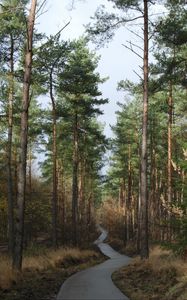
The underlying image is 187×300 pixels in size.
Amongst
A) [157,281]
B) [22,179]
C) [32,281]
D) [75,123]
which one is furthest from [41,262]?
[75,123]

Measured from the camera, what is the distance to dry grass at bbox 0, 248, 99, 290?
14240 millimetres

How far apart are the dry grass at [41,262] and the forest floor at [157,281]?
3.45 meters

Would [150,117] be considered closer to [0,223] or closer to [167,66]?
[0,223]

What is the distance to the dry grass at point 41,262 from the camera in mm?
14240

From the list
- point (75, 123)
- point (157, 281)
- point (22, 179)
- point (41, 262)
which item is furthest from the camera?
point (75, 123)

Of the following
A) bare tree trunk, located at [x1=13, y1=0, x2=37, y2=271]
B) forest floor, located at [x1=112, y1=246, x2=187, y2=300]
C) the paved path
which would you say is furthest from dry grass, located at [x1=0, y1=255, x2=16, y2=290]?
forest floor, located at [x1=112, y1=246, x2=187, y2=300]

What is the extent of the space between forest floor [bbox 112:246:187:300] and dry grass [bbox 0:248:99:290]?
3453 mm

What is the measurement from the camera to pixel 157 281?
1466 cm

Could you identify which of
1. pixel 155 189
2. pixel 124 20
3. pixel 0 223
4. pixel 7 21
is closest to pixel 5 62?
pixel 7 21

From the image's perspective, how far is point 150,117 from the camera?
45.3 meters

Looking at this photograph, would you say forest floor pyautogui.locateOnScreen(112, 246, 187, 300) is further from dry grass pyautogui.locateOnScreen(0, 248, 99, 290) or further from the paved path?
dry grass pyautogui.locateOnScreen(0, 248, 99, 290)

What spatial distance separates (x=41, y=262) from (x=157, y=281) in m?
9.04

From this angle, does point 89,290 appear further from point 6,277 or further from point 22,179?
point 22,179

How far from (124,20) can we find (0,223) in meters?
24.9
